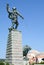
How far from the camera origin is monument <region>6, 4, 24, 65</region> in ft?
110

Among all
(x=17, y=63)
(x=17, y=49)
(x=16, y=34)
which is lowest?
(x=17, y=63)

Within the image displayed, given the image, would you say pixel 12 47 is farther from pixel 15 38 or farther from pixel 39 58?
pixel 39 58

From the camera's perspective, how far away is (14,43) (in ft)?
111

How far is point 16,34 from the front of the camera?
3422cm

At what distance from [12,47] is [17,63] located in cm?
247

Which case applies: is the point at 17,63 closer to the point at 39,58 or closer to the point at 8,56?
the point at 8,56

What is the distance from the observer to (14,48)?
33594 mm

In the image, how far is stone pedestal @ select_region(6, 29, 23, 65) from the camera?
3334 cm

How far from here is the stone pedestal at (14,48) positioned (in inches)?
1313

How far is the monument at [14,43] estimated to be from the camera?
33.4m

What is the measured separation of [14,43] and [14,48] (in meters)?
0.76

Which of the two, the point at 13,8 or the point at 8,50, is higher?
the point at 13,8

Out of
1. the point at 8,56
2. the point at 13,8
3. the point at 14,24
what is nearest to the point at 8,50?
the point at 8,56

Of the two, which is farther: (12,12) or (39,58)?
(39,58)
